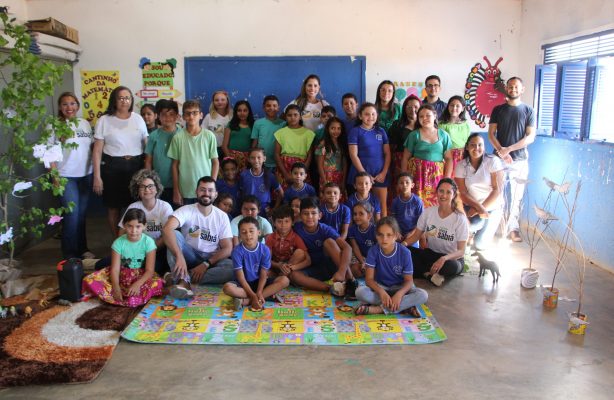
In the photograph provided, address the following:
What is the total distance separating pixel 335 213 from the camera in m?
3.98

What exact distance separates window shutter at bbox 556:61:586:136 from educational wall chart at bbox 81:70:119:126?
15.3 ft

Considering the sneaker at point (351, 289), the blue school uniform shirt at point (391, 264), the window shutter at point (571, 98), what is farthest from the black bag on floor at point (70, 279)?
the window shutter at point (571, 98)

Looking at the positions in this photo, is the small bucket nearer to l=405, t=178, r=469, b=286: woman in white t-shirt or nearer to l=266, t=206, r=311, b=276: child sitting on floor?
l=405, t=178, r=469, b=286: woman in white t-shirt

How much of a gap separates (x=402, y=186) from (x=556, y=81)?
214cm

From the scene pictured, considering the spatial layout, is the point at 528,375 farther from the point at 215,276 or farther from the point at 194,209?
the point at 194,209

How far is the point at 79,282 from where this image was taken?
134 inches

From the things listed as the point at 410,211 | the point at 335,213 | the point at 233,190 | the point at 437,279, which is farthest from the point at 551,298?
the point at 233,190

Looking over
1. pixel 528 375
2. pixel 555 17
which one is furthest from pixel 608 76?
pixel 528 375

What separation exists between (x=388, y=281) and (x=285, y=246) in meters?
0.81

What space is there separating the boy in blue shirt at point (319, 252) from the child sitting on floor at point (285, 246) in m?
0.07

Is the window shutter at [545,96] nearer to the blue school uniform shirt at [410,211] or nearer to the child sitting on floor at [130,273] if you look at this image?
the blue school uniform shirt at [410,211]

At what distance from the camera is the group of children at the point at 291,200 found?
335cm

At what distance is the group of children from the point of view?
3348mm

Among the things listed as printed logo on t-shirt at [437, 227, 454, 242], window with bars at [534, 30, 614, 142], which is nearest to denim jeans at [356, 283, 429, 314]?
printed logo on t-shirt at [437, 227, 454, 242]
